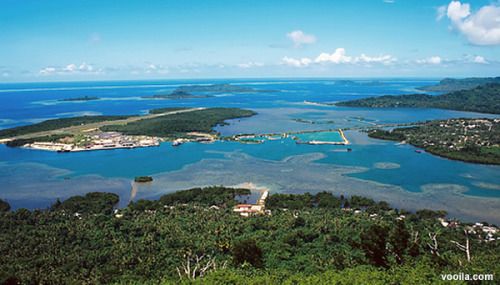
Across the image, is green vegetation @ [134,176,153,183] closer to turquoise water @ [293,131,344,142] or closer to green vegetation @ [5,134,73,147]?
turquoise water @ [293,131,344,142]

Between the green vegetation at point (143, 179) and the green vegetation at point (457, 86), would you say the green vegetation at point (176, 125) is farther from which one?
the green vegetation at point (457, 86)

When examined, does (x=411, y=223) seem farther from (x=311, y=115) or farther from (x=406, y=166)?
(x=311, y=115)

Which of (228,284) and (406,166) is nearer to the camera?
(228,284)

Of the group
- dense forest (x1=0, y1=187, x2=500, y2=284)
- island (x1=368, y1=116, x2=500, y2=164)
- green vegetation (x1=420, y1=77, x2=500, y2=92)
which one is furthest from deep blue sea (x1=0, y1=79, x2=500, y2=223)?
green vegetation (x1=420, y1=77, x2=500, y2=92)

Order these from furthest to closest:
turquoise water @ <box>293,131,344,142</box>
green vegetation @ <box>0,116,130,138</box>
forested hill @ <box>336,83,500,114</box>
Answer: forested hill @ <box>336,83,500,114</box>, green vegetation @ <box>0,116,130,138</box>, turquoise water @ <box>293,131,344,142</box>

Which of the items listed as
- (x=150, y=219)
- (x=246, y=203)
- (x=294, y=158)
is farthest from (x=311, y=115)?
(x=150, y=219)

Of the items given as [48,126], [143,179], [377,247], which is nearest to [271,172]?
[143,179]
